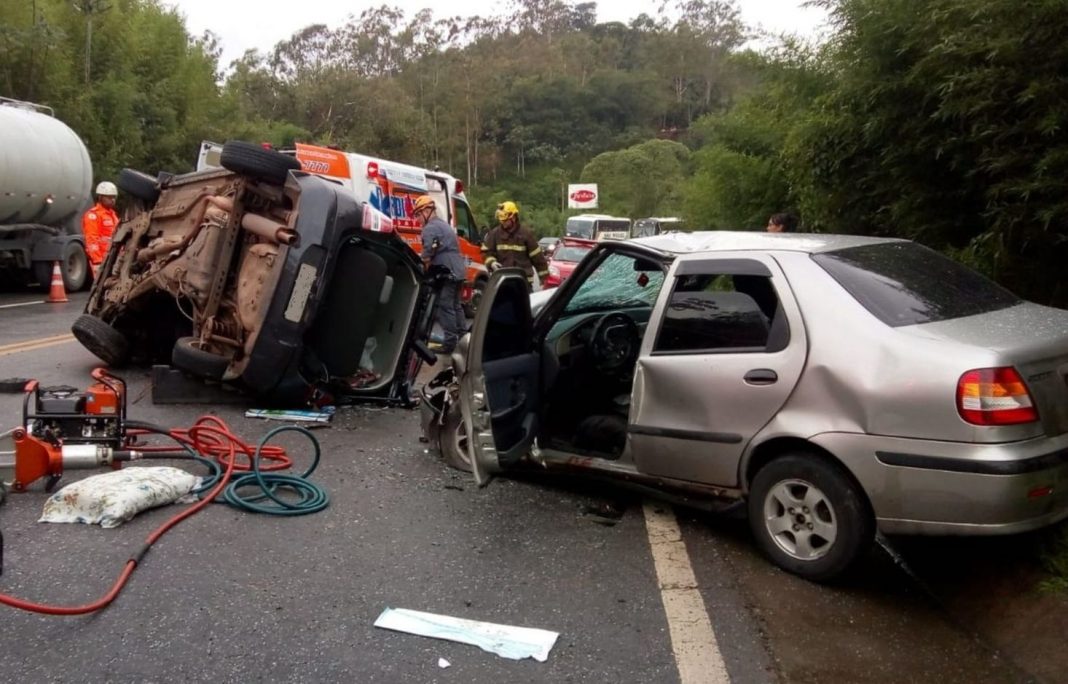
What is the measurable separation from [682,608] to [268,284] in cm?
399

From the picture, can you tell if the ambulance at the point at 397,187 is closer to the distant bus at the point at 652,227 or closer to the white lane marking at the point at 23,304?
the white lane marking at the point at 23,304

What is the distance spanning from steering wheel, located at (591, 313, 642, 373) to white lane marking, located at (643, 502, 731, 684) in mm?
928

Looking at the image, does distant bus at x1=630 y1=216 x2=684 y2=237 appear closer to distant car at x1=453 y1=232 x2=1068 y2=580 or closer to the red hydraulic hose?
the red hydraulic hose

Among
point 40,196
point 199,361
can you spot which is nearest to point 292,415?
point 199,361

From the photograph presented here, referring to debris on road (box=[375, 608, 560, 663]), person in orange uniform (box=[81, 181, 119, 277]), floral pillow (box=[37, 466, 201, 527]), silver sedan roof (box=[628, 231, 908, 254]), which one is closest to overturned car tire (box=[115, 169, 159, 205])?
floral pillow (box=[37, 466, 201, 527])

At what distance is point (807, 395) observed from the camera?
3.96 m

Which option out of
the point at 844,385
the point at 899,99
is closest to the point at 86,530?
the point at 844,385

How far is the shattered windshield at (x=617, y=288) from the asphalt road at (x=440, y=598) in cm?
121

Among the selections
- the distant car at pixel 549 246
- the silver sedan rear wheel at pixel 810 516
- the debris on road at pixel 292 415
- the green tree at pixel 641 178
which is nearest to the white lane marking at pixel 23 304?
the distant car at pixel 549 246

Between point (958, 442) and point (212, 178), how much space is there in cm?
595

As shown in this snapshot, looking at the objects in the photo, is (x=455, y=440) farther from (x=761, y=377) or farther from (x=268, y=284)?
(x=761, y=377)

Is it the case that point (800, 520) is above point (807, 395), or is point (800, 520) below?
below

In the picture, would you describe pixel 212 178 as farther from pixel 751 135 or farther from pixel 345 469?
pixel 751 135

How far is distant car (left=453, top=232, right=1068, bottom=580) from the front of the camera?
357 cm
